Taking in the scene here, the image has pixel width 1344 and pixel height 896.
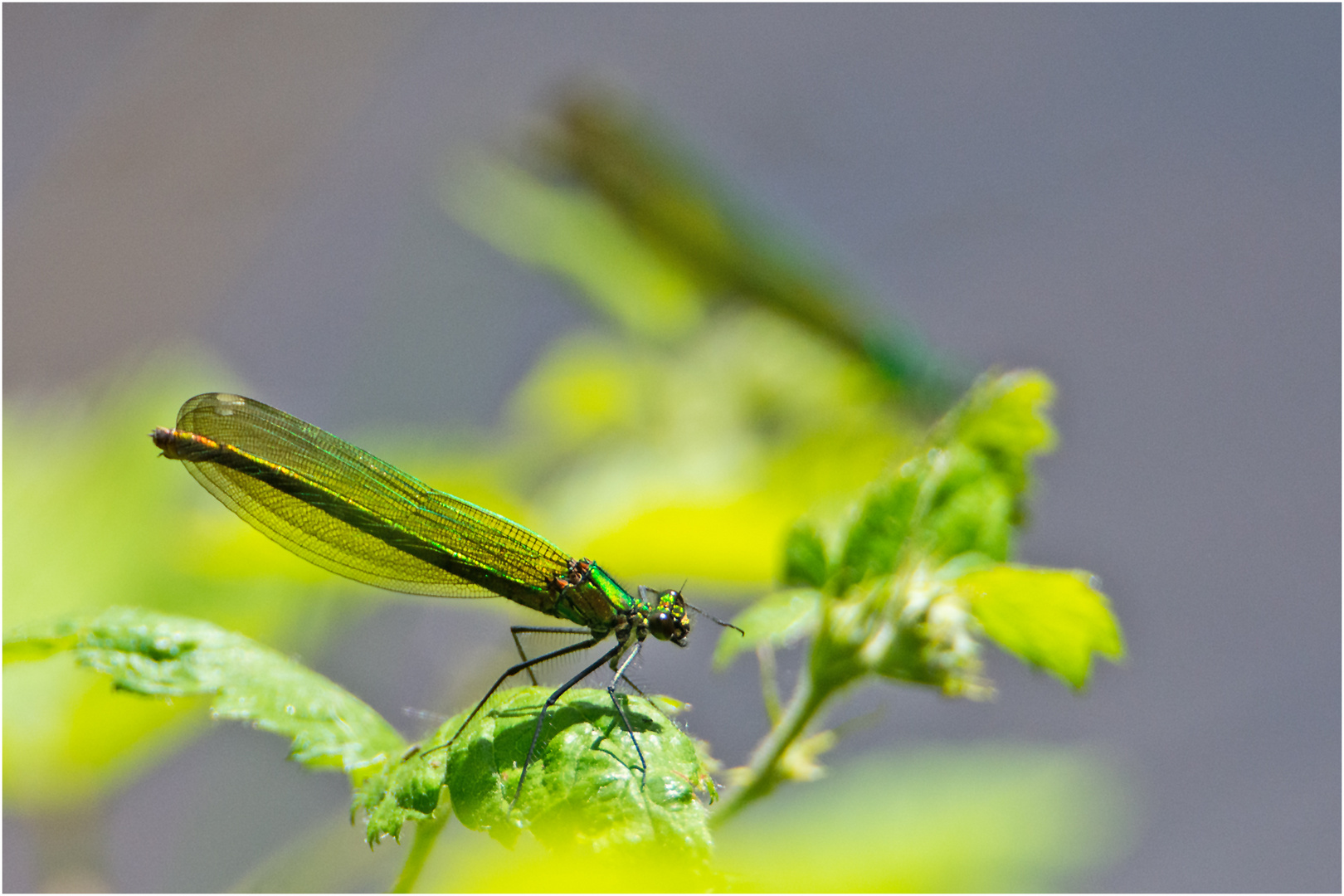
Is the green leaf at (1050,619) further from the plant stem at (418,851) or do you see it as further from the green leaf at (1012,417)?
the plant stem at (418,851)

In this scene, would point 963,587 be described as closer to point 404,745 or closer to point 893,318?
point 404,745

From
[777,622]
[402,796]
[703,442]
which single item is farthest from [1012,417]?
[703,442]

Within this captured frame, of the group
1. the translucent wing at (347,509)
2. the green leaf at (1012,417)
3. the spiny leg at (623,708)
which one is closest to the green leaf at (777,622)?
the spiny leg at (623,708)

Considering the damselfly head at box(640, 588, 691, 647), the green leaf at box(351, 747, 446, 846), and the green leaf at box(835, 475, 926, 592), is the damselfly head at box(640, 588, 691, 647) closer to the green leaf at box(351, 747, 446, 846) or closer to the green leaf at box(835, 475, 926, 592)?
the green leaf at box(835, 475, 926, 592)

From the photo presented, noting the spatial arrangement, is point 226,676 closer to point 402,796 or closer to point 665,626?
point 402,796

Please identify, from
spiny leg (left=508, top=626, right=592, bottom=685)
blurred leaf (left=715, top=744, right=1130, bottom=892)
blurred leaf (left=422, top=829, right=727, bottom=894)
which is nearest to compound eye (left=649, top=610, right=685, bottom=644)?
spiny leg (left=508, top=626, right=592, bottom=685)

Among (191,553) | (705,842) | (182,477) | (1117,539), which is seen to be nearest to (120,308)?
(182,477)

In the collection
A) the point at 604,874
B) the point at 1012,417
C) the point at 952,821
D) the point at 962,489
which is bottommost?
the point at 604,874
